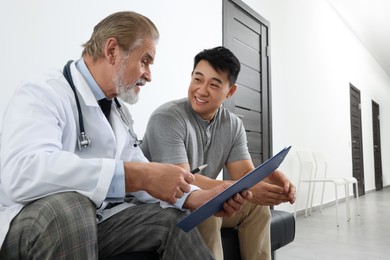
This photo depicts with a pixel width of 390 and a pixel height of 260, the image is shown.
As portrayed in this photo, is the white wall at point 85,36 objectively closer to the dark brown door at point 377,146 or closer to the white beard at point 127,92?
the white beard at point 127,92

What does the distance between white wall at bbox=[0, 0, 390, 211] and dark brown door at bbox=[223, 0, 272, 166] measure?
0.16 m

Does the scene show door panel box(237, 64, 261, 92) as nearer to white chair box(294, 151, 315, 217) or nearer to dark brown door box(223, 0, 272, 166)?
dark brown door box(223, 0, 272, 166)

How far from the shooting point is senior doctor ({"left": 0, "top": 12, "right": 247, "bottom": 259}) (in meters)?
0.80

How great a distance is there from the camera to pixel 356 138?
22.4 feet

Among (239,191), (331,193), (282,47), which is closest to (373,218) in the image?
(331,193)

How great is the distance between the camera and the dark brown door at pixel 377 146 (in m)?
8.32

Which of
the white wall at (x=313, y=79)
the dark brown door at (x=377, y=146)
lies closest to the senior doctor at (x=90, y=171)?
the white wall at (x=313, y=79)

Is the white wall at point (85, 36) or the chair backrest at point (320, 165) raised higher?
the white wall at point (85, 36)

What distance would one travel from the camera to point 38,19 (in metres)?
1.70

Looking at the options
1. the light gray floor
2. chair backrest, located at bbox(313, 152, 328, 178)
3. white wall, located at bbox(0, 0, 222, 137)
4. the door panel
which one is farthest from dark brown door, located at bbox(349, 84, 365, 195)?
white wall, located at bbox(0, 0, 222, 137)

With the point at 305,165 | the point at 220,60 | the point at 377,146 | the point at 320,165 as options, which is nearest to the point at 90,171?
the point at 220,60

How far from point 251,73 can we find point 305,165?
1.62 m

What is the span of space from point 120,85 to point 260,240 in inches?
33.5

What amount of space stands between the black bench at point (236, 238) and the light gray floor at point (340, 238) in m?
0.66
